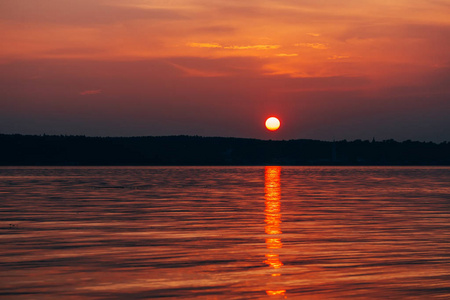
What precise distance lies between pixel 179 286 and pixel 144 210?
20455 mm

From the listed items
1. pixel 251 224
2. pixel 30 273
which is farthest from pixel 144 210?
pixel 30 273

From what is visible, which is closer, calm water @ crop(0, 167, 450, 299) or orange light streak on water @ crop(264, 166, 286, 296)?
calm water @ crop(0, 167, 450, 299)

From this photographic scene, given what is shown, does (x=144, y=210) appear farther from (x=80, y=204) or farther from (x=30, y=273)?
(x=30, y=273)

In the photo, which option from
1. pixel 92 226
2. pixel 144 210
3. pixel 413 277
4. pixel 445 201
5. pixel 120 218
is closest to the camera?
pixel 413 277

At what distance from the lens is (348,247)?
20562mm

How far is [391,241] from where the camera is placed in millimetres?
22125

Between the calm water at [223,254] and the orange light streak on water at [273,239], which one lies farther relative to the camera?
the orange light streak on water at [273,239]

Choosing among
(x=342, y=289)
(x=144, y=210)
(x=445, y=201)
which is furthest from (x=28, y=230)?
(x=445, y=201)

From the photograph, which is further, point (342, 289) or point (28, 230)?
point (28, 230)

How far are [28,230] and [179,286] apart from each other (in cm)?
1163

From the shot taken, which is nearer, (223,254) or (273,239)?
(223,254)

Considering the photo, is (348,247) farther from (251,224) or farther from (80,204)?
(80,204)

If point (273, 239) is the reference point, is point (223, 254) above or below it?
below

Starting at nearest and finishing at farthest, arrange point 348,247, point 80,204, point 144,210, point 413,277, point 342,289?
point 342,289
point 413,277
point 348,247
point 144,210
point 80,204
